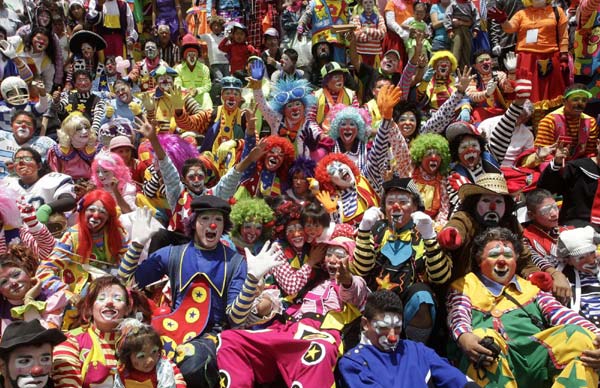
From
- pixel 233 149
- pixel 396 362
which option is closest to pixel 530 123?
pixel 233 149

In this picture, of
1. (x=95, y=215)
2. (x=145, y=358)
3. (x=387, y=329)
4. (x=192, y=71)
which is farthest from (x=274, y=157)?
(x=192, y=71)

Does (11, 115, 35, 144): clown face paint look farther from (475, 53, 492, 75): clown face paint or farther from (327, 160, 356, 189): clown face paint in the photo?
(475, 53, 492, 75): clown face paint

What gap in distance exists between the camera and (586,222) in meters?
5.87

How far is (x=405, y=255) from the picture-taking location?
502cm

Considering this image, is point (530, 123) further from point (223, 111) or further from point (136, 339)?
point (136, 339)

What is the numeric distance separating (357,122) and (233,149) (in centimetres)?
141

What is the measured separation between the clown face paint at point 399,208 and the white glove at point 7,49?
20.2ft

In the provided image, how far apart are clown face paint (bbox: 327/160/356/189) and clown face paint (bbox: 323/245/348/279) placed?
121 centimetres

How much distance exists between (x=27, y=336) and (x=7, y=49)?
6.50m

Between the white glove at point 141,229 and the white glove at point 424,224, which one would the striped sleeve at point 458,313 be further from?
the white glove at point 141,229

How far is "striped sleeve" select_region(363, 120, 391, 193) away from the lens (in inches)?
256

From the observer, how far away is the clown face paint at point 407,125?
7.25m

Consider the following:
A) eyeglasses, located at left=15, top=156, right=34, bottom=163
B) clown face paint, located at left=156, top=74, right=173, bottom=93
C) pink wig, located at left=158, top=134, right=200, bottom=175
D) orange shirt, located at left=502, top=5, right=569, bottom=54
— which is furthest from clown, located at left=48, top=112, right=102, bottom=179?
orange shirt, located at left=502, top=5, right=569, bottom=54

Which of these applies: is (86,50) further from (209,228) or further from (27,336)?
(27,336)
